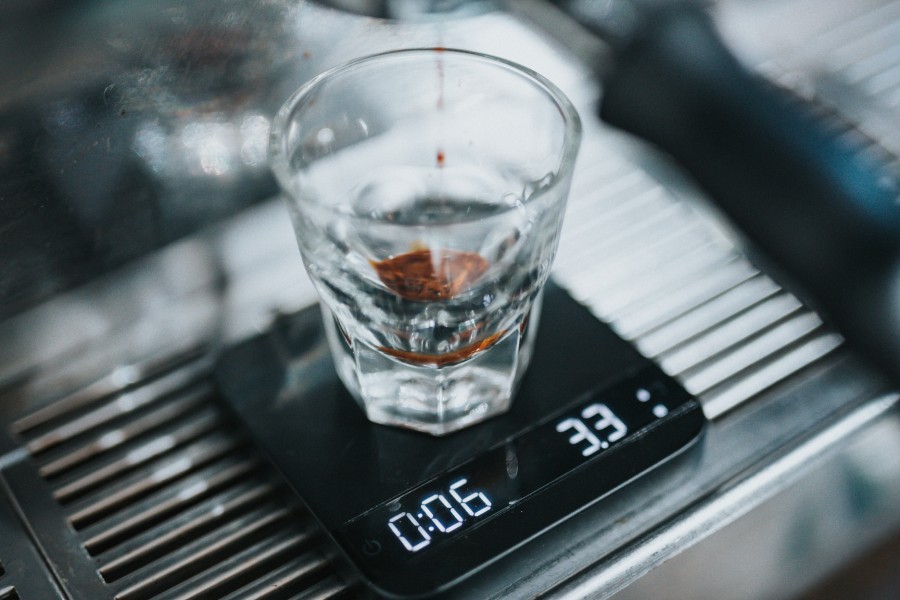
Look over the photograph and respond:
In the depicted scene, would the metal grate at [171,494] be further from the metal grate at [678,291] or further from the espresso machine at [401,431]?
the metal grate at [678,291]

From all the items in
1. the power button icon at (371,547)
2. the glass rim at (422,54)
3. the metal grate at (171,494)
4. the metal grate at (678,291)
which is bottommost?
the metal grate at (678,291)

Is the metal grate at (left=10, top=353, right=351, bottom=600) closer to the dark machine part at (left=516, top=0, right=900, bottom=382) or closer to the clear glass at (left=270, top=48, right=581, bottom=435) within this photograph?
the clear glass at (left=270, top=48, right=581, bottom=435)

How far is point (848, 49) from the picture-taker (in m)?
0.52

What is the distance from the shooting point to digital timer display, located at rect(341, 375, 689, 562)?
334mm

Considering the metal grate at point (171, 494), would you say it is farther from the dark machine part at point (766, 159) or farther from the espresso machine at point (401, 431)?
the dark machine part at point (766, 159)

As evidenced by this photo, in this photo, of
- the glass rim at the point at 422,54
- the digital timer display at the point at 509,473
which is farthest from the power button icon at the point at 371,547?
the glass rim at the point at 422,54

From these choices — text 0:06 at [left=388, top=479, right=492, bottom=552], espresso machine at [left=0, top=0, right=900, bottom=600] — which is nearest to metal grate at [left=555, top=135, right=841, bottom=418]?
espresso machine at [left=0, top=0, right=900, bottom=600]

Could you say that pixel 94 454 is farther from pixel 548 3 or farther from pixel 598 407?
pixel 548 3

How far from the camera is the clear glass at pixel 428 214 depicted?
331mm

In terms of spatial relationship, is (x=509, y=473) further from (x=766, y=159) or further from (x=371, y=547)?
(x=766, y=159)

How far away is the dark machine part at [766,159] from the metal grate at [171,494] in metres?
0.23

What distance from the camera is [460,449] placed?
0.36 meters

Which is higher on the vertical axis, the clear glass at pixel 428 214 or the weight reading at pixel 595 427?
the clear glass at pixel 428 214

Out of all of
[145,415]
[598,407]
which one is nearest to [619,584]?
[598,407]
